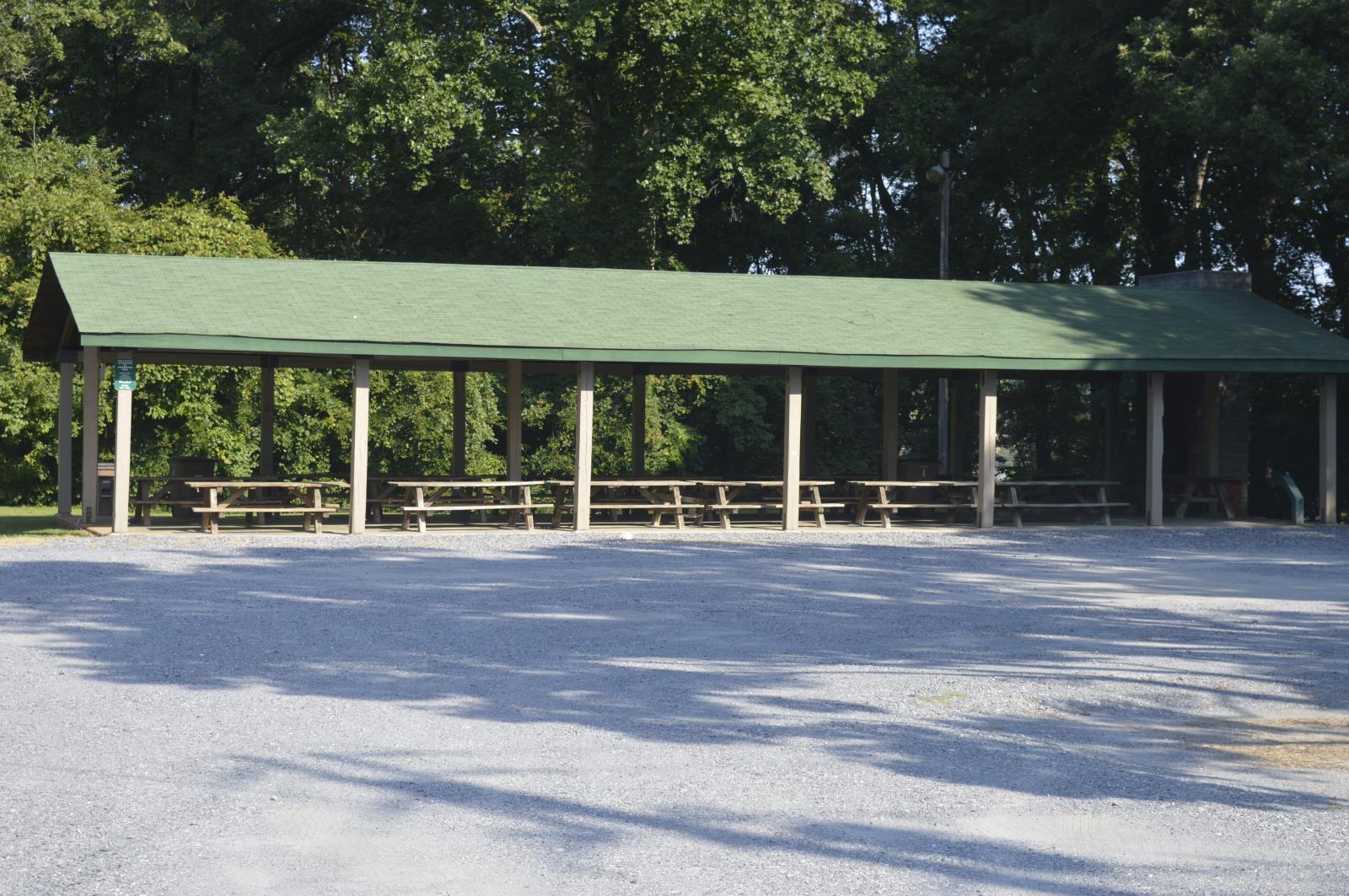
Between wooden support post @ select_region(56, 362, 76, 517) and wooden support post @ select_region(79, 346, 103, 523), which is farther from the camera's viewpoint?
wooden support post @ select_region(56, 362, 76, 517)

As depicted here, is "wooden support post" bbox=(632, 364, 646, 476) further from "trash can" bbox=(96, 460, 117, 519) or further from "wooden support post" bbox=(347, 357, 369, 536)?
"trash can" bbox=(96, 460, 117, 519)

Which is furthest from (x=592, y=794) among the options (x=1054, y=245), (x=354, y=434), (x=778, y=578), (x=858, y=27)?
(x=1054, y=245)

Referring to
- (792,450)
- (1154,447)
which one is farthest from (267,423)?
(1154,447)

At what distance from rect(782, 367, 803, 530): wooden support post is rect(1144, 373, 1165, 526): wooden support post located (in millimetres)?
5195

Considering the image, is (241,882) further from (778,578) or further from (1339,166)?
(1339,166)

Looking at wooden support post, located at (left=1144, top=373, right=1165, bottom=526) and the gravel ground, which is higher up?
wooden support post, located at (left=1144, top=373, right=1165, bottom=526)

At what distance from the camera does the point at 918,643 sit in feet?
33.2

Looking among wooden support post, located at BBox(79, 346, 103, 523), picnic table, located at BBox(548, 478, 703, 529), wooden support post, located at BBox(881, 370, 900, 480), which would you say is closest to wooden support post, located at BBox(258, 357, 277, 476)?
wooden support post, located at BBox(79, 346, 103, 523)

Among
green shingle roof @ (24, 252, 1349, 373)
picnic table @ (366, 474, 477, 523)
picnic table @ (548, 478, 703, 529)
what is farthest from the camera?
picnic table @ (366, 474, 477, 523)

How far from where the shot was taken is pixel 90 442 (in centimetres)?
1822

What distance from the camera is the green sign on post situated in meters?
16.9

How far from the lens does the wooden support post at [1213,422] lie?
23375 millimetres

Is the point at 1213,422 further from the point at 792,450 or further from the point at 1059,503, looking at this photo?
the point at 792,450

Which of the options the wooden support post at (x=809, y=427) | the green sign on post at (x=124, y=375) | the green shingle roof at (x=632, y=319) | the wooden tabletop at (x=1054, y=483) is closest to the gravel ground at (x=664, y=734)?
the green sign on post at (x=124, y=375)
